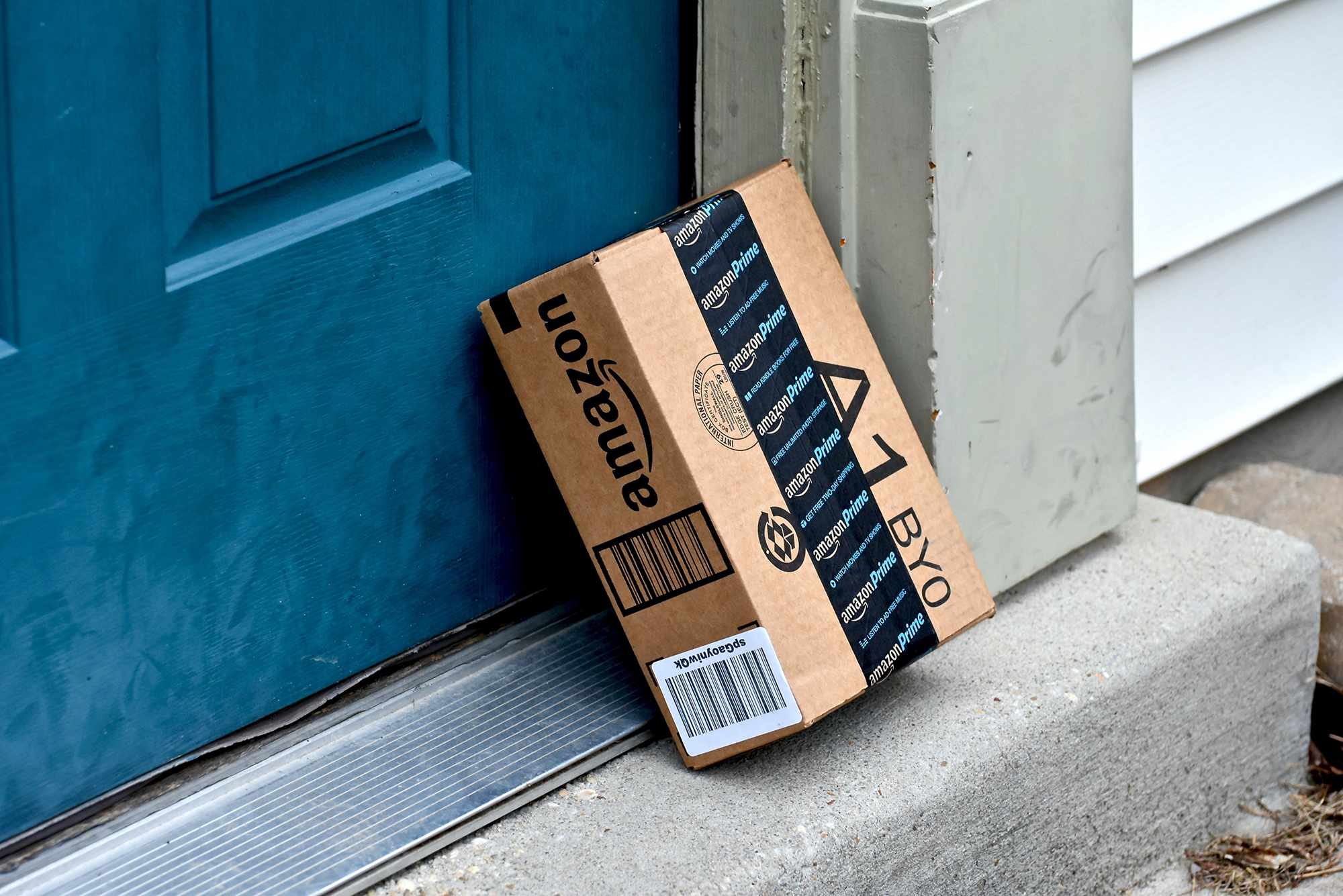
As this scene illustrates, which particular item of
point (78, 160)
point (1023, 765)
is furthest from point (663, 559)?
point (78, 160)

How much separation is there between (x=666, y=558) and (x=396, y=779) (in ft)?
1.12

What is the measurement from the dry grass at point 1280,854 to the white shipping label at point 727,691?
2.45 ft

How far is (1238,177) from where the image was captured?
1997mm

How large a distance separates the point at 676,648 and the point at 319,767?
0.37m

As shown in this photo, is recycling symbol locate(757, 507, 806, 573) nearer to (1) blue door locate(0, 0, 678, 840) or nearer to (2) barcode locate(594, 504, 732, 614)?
(2) barcode locate(594, 504, 732, 614)

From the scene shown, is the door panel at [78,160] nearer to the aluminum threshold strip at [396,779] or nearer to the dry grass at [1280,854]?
the aluminum threshold strip at [396,779]

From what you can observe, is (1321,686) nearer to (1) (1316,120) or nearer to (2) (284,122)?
(1) (1316,120)

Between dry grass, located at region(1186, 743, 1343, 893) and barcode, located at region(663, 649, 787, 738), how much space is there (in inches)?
29.8

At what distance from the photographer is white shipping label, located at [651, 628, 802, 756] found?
3.92 feet

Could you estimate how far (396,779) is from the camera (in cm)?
123

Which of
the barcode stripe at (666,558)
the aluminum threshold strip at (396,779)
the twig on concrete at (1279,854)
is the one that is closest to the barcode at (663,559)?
the barcode stripe at (666,558)

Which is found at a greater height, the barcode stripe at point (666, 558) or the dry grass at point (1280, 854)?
the barcode stripe at point (666, 558)

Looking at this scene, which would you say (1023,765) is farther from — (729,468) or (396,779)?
(396,779)

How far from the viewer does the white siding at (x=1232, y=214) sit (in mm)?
1877
